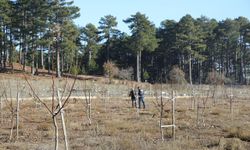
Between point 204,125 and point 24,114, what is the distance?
952 centimetres

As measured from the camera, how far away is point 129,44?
65.9 meters

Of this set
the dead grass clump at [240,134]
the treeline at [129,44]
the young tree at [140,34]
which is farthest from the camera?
the young tree at [140,34]

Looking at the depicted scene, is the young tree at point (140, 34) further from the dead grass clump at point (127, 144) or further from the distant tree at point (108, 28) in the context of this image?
the dead grass clump at point (127, 144)

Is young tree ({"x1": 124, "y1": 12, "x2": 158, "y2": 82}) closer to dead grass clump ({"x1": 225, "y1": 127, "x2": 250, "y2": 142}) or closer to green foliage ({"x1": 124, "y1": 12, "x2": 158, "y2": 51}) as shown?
green foliage ({"x1": 124, "y1": 12, "x2": 158, "y2": 51})

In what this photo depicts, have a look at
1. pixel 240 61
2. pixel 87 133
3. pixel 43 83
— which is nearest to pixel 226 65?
pixel 240 61

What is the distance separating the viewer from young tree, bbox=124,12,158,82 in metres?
64.5

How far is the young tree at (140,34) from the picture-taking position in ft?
212

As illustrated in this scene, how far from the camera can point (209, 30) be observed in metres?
79.1

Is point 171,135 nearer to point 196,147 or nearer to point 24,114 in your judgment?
point 196,147

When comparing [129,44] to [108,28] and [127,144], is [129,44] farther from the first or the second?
[127,144]

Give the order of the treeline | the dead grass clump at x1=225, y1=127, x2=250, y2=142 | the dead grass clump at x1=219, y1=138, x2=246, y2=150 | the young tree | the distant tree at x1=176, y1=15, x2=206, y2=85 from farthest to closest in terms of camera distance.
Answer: the distant tree at x1=176, y1=15, x2=206, y2=85 < the young tree < the treeline < the dead grass clump at x1=225, y1=127, x2=250, y2=142 < the dead grass clump at x1=219, y1=138, x2=246, y2=150

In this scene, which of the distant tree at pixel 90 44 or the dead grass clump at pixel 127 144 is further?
the distant tree at pixel 90 44

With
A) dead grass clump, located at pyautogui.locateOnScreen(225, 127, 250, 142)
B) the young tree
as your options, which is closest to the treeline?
the young tree

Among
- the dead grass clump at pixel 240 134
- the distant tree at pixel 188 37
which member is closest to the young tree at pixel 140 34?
the distant tree at pixel 188 37
